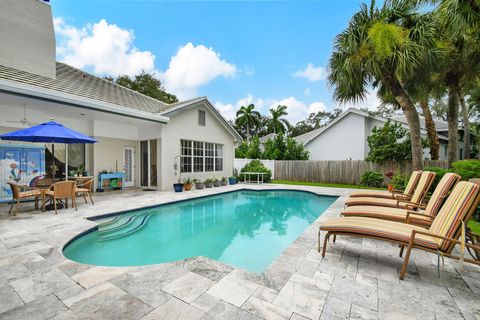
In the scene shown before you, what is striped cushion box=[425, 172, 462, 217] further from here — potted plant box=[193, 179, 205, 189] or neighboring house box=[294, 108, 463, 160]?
neighboring house box=[294, 108, 463, 160]

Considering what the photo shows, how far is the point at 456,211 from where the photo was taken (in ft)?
9.39

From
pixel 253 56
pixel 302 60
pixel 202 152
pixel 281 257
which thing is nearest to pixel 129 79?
pixel 253 56

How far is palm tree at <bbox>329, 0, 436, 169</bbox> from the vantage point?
8.03 metres

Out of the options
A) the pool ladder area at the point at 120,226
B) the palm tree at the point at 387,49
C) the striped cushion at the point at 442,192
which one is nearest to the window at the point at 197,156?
the pool ladder area at the point at 120,226

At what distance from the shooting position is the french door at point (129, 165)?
12359mm

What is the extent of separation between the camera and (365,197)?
6.18m

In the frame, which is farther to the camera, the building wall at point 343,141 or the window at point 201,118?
the building wall at point 343,141

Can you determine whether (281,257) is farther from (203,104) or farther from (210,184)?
(203,104)

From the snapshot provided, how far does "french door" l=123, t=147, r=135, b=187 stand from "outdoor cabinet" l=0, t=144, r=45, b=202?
3624 millimetres

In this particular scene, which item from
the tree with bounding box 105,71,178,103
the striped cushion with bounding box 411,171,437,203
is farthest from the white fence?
the tree with bounding box 105,71,178,103

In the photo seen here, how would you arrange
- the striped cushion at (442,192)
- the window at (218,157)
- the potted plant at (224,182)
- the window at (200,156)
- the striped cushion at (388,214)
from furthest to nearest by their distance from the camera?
the window at (218,157)
the potted plant at (224,182)
the window at (200,156)
the striped cushion at (388,214)
the striped cushion at (442,192)

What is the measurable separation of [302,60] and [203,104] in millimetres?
7766

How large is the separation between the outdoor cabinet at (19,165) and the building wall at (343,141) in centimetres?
1935

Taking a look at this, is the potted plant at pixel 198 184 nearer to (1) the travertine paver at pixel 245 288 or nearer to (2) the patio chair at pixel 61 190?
(2) the patio chair at pixel 61 190
